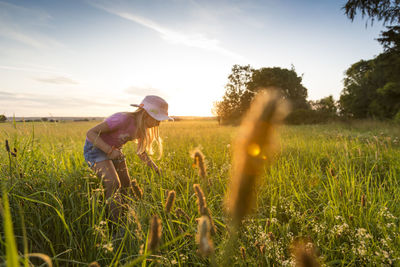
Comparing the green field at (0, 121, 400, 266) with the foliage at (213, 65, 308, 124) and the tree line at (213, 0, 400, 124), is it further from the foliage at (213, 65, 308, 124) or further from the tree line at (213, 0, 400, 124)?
the foliage at (213, 65, 308, 124)

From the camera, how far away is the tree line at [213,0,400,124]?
11.8 m

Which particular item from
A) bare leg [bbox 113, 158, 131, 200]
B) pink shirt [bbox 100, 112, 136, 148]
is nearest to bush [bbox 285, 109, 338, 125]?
pink shirt [bbox 100, 112, 136, 148]

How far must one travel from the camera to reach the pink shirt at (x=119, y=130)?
10.7 feet

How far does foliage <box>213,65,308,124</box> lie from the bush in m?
9.78

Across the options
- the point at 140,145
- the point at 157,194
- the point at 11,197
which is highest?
the point at 140,145

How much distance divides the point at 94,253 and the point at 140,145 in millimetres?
2107

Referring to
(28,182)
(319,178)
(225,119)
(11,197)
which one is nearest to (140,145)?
(28,182)

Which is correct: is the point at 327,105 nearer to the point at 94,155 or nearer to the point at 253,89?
the point at 253,89

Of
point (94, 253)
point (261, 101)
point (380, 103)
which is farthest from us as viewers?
point (380, 103)

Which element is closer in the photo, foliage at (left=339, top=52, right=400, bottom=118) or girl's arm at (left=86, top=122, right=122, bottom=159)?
girl's arm at (left=86, top=122, right=122, bottom=159)

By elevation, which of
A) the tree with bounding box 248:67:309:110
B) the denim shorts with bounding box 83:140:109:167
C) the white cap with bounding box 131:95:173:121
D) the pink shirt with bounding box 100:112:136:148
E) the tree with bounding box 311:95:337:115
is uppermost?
the tree with bounding box 248:67:309:110

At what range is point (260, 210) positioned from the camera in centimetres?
235

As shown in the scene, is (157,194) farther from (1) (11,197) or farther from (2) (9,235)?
(2) (9,235)

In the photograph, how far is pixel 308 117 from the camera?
24.3 meters
